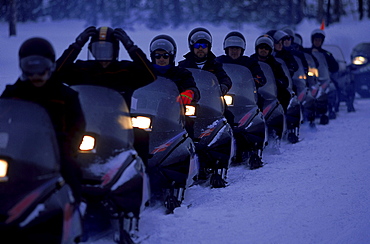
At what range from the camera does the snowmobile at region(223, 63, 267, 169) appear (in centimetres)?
952

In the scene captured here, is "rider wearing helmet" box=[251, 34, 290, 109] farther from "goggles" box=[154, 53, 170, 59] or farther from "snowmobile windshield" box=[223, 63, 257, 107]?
"goggles" box=[154, 53, 170, 59]

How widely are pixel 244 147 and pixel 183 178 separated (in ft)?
9.62

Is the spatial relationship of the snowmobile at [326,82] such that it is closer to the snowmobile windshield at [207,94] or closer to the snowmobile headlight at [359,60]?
the snowmobile headlight at [359,60]

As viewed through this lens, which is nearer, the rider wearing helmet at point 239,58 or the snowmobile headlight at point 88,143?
the snowmobile headlight at point 88,143

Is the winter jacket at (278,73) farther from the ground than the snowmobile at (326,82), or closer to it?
farther from the ground

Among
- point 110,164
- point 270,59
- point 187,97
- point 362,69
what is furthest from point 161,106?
point 362,69

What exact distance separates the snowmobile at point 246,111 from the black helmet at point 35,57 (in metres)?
5.31

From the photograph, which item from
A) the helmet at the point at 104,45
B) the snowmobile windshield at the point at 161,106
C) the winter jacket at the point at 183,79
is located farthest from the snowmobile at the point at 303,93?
the helmet at the point at 104,45

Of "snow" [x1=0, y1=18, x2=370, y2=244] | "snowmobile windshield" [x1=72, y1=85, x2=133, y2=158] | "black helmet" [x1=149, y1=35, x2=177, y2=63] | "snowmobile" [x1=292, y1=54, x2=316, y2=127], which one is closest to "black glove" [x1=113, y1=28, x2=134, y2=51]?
"snowmobile windshield" [x1=72, y1=85, x2=133, y2=158]

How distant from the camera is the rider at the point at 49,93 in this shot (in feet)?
14.5

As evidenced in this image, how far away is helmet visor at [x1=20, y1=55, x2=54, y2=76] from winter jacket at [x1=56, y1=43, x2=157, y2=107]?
129 cm

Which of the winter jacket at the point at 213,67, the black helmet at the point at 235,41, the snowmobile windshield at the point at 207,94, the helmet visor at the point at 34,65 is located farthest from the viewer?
the black helmet at the point at 235,41

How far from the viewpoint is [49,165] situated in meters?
4.28

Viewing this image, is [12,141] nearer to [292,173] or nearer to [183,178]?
[183,178]
